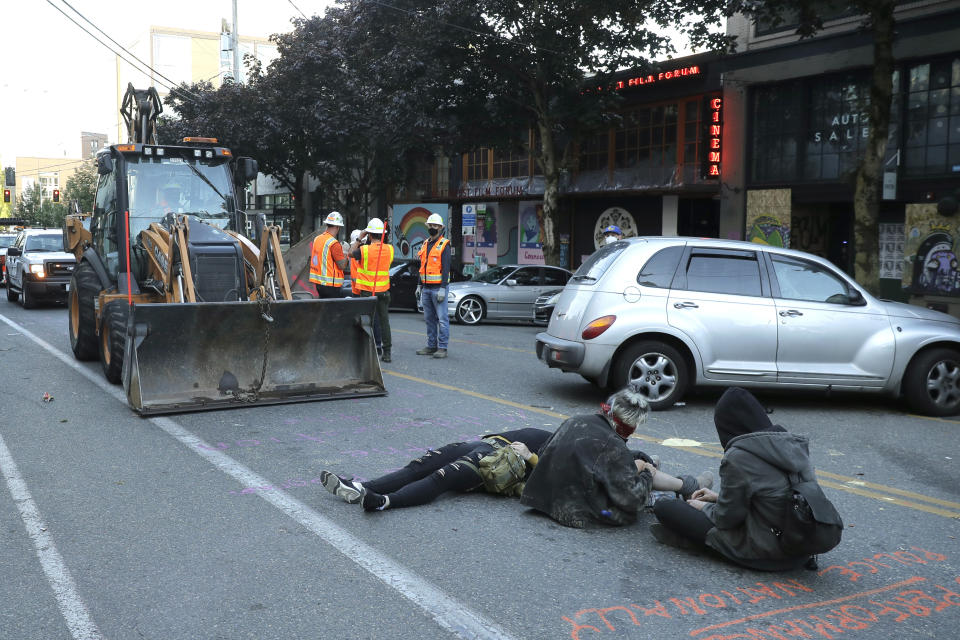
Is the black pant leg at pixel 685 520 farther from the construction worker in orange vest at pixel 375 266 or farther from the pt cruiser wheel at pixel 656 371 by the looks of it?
the construction worker in orange vest at pixel 375 266

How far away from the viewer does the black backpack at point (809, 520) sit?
14.1 ft

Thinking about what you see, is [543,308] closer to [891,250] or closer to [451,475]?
[891,250]

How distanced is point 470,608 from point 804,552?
1.76 m

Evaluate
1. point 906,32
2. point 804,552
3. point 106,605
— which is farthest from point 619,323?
point 906,32

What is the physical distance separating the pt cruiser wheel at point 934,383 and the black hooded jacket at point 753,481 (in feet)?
17.6


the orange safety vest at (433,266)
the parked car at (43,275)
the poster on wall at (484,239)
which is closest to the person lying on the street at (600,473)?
the orange safety vest at (433,266)

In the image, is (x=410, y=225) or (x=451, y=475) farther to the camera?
(x=410, y=225)

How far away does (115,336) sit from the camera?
970 cm

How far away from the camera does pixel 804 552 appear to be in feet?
14.7

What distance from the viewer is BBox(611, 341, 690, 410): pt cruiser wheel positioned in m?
8.98

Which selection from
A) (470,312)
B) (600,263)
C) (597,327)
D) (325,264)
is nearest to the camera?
(597,327)

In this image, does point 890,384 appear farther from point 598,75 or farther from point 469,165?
point 469,165

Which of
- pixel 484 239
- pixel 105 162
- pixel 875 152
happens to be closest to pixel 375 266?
pixel 105 162

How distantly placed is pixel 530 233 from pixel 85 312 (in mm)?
20333
